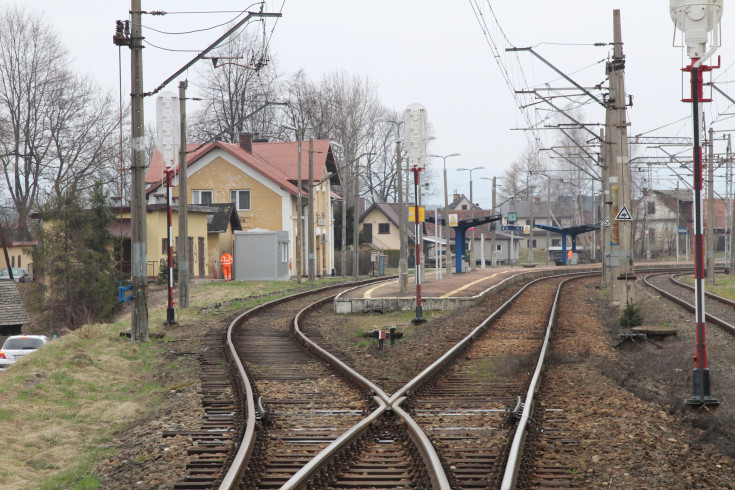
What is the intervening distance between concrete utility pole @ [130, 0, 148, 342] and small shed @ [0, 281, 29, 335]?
70.8 ft

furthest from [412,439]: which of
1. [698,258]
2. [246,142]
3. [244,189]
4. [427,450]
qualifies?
[246,142]

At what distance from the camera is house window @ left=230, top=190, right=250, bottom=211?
170 feet

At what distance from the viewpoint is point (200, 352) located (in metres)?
→ 14.7

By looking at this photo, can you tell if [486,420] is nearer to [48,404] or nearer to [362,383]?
[362,383]

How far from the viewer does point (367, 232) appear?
8219 centimetres

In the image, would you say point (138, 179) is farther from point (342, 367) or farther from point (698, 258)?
point (698, 258)

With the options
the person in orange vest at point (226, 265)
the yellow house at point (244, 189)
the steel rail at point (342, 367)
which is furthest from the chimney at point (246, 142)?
the steel rail at point (342, 367)

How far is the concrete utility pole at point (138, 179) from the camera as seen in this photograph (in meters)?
17.0

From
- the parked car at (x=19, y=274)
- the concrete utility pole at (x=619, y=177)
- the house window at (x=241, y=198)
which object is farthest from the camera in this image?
the parked car at (x=19, y=274)

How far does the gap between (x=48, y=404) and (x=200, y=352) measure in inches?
159

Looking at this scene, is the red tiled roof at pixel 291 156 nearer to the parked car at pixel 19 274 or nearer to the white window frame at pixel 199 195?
the white window frame at pixel 199 195

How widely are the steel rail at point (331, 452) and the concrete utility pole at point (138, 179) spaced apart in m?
9.79

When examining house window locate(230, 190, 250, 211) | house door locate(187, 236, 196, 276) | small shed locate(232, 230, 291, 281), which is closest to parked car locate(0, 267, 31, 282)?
house window locate(230, 190, 250, 211)

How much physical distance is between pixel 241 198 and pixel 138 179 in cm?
3508
